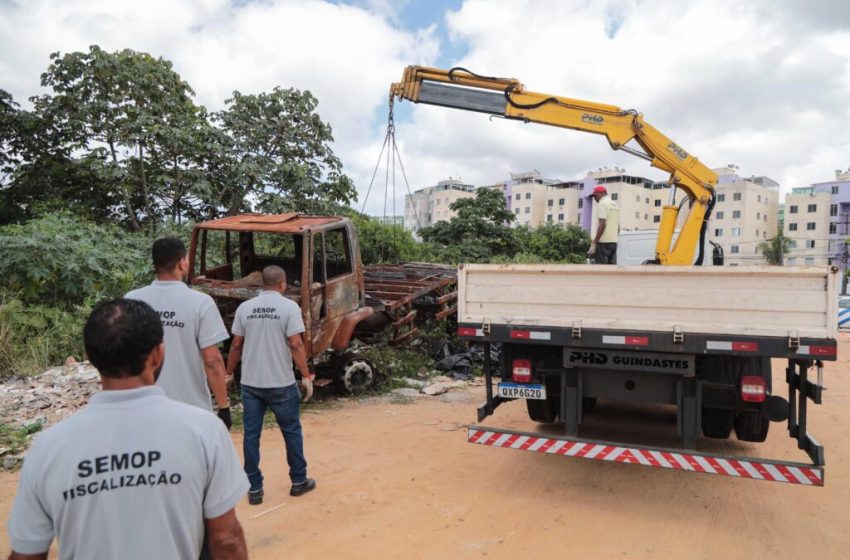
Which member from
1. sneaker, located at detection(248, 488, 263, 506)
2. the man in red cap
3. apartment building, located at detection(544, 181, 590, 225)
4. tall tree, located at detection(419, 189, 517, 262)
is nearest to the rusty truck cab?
sneaker, located at detection(248, 488, 263, 506)

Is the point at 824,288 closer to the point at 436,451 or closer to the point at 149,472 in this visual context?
the point at 436,451

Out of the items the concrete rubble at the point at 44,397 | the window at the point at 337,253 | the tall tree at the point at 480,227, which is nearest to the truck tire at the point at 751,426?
the window at the point at 337,253

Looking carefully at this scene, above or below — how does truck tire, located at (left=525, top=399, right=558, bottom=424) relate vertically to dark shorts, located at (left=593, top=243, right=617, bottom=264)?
below

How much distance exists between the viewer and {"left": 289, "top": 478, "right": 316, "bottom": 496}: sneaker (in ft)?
14.5

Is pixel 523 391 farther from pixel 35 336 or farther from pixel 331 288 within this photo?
pixel 35 336

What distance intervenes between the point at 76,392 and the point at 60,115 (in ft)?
29.3

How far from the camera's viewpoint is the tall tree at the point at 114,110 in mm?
12445

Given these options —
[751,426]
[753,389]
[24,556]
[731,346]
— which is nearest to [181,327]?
[24,556]

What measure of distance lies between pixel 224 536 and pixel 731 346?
11.4 ft

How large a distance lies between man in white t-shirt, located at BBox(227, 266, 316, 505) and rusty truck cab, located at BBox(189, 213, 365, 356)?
2.12 m

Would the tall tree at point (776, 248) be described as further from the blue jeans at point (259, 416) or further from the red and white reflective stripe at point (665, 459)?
the blue jeans at point (259, 416)

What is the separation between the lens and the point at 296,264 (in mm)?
8180

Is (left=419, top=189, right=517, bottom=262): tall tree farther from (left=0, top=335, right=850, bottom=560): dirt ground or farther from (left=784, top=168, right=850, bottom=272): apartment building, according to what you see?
(left=784, top=168, right=850, bottom=272): apartment building

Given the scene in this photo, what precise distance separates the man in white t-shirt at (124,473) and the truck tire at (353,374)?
5.87 m
